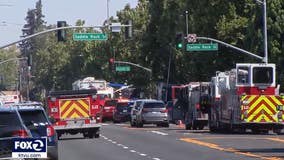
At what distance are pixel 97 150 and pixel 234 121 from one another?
1166cm

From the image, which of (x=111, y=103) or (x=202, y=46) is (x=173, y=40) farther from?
(x=202, y=46)

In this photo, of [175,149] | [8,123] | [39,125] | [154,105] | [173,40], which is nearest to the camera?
[8,123]

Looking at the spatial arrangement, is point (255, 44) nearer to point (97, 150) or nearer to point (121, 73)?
point (97, 150)

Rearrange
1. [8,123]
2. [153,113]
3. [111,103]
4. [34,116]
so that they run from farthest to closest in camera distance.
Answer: [111,103] → [153,113] → [34,116] → [8,123]

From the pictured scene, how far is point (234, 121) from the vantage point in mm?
42719

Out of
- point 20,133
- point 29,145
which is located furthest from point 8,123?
point 29,145

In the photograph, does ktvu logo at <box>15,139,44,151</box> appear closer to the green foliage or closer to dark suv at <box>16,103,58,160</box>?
dark suv at <box>16,103,58,160</box>

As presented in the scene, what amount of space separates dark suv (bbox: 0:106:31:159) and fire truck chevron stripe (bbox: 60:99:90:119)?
66.5 ft

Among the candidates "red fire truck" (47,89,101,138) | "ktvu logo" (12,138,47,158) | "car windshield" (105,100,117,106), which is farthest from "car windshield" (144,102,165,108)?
"ktvu logo" (12,138,47,158)

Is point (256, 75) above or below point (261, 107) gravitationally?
above

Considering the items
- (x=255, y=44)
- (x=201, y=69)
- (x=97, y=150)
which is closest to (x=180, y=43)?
(x=255, y=44)

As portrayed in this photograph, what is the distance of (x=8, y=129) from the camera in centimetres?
2083

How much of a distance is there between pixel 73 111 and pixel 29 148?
2664 centimetres

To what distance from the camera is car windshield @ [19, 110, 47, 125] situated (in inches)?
993
